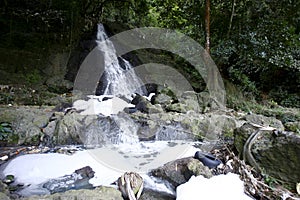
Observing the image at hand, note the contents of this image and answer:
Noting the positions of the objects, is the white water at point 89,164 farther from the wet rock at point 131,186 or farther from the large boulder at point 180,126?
the large boulder at point 180,126

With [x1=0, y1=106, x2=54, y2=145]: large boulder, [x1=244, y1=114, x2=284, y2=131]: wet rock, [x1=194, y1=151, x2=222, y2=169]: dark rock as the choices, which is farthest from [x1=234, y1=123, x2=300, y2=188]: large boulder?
[x1=0, y1=106, x2=54, y2=145]: large boulder

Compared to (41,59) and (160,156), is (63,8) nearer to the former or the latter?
(41,59)

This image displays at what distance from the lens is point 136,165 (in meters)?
3.66

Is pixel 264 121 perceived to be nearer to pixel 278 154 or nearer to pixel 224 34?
pixel 278 154

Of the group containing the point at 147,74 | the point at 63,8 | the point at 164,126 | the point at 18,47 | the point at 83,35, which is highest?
the point at 63,8

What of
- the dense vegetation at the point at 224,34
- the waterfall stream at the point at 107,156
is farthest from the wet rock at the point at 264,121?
the dense vegetation at the point at 224,34

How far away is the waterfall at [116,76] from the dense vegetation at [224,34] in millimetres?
1251

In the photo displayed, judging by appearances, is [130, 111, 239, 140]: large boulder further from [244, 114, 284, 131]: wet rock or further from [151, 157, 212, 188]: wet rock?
[151, 157, 212, 188]: wet rock

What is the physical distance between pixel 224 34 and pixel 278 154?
6368mm

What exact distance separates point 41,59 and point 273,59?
749 cm

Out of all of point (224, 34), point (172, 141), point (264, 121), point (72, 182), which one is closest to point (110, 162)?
point (72, 182)

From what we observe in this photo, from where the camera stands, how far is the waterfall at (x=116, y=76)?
28.3 feet

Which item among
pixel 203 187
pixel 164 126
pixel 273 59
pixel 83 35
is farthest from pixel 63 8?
pixel 203 187

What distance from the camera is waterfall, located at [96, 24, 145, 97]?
28.3ft
